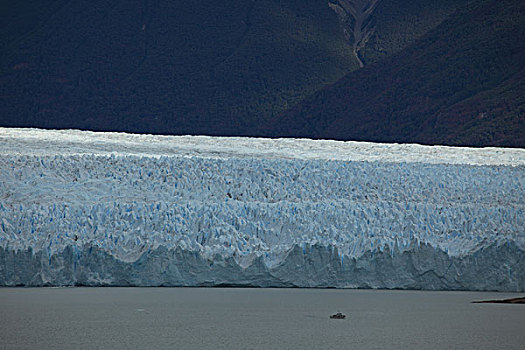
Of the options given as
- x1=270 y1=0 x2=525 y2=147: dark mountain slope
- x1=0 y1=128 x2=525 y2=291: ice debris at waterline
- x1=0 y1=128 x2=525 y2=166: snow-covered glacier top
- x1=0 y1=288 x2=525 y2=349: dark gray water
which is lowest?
x1=0 y1=288 x2=525 y2=349: dark gray water

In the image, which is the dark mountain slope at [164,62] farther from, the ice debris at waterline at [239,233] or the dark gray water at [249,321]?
the dark gray water at [249,321]

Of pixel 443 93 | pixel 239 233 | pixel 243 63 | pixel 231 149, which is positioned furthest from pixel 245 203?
pixel 243 63

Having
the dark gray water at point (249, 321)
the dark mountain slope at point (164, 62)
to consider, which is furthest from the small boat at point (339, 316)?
the dark mountain slope at point (164, 62)

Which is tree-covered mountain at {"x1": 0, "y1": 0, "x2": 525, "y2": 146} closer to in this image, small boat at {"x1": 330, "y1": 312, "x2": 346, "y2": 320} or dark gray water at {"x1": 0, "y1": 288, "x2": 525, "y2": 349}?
dark gray water at {"x1": 0, "y1": 288, "x2": 525, "y2": 349}

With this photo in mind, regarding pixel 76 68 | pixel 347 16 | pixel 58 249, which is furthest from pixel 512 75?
pixel 58 249

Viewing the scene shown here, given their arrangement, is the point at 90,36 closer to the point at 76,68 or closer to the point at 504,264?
the point at 76,68

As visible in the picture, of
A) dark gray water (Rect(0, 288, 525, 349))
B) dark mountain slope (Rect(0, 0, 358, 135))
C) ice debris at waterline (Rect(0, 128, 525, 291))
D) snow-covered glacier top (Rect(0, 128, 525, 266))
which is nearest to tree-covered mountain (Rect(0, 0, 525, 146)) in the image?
dark mountain slope (Rect(0, 0, 358, 135))
